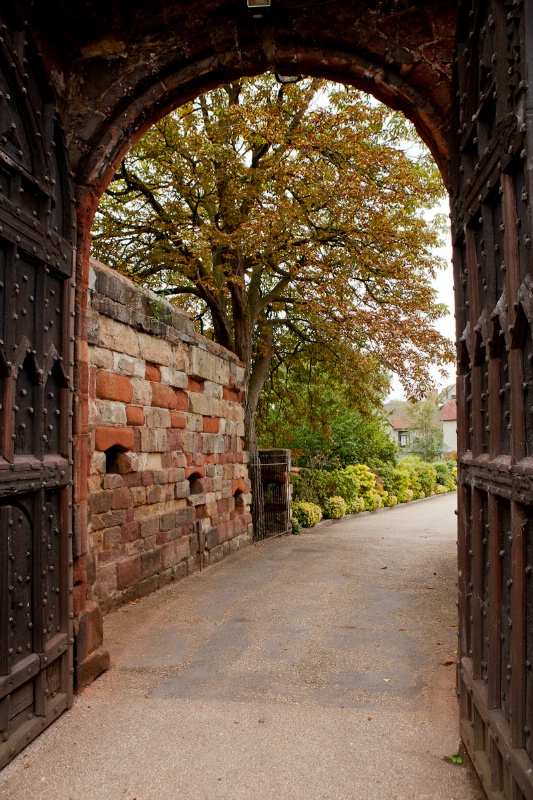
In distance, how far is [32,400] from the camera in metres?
3.36

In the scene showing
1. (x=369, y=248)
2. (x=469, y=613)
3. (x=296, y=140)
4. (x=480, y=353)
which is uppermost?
(x=296, y=140)

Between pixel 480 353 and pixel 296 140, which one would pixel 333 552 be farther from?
pixel 480 353

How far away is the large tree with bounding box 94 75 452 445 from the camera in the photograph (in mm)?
9883

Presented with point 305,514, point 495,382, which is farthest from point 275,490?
point 495,382

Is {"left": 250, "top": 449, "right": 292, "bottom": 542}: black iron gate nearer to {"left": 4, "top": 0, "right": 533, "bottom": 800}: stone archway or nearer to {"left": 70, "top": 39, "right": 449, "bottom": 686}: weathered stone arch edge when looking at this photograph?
{"left": 70, "top": 39, "right": 449, "bottom": 686}: weathered stone arch edge

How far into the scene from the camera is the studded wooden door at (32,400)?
304 centimetres

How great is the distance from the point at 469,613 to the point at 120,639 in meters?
3.02

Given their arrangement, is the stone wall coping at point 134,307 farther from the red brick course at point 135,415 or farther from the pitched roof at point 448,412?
the pitched roof at point 448,412

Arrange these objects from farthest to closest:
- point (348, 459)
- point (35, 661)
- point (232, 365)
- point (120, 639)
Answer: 1. point (348, 459)
2. point (232, 365)
3. point (120, 639)
4. point (35, 661)

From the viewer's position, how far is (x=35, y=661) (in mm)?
3230

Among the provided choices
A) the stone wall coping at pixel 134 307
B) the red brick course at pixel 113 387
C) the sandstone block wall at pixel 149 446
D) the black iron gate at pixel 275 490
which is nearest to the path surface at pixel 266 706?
the sandstone block wall at pixel 149 446

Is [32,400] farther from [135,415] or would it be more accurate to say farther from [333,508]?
[333,508]

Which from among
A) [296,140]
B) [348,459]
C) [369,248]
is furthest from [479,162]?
[348,459]

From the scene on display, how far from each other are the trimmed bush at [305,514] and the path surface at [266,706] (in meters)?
6.48
